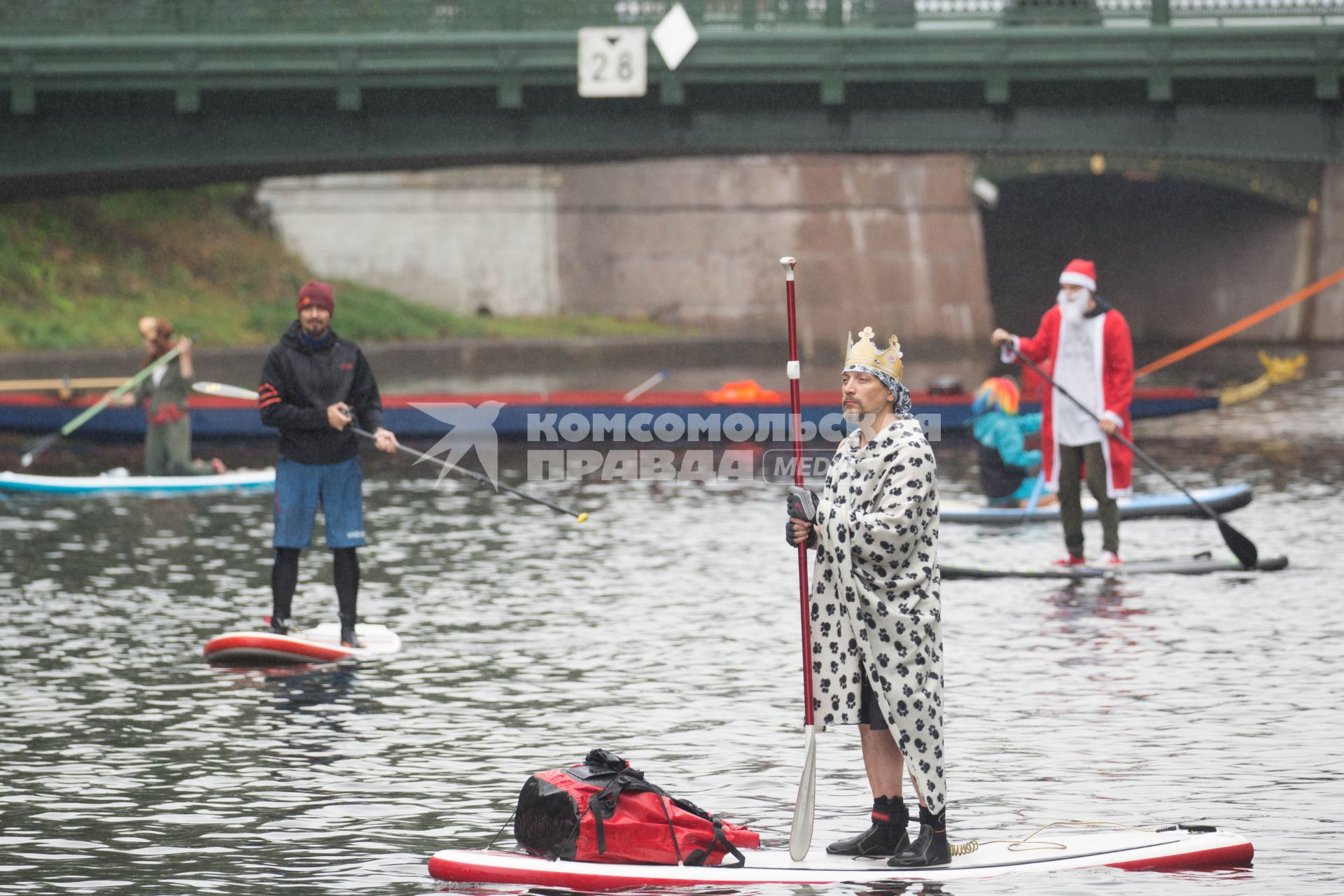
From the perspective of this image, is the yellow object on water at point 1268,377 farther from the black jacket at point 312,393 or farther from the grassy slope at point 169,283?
the black jacket at point 312,393

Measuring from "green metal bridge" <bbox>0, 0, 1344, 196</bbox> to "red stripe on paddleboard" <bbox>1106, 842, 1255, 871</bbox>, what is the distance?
65.7ft

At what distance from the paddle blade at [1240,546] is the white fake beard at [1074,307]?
71.5 inches

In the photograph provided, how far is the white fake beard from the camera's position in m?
15.0

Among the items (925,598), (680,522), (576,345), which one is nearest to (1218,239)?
(576,345)

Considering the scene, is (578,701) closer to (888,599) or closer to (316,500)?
(316,500)

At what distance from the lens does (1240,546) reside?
15469 mm

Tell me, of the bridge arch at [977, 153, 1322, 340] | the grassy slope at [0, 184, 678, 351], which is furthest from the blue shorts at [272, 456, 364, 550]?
the bridge arch at [977, 153, 1322, 340]

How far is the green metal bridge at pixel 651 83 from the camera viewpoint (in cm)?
2677

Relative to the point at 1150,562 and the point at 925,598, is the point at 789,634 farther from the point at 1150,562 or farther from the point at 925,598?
the point at 925,598

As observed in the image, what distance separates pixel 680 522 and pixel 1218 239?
140ft

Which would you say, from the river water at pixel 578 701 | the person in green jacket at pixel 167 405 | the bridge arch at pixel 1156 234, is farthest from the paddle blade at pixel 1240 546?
the bridge arch at pixel 1156 234

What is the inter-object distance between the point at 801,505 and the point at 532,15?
20.9 meters

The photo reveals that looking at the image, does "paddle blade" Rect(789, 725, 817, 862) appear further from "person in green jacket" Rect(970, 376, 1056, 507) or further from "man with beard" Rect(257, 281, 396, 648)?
"person in green jacket" Rect(970, 376, 1056, 507)

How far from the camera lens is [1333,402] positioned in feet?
114
